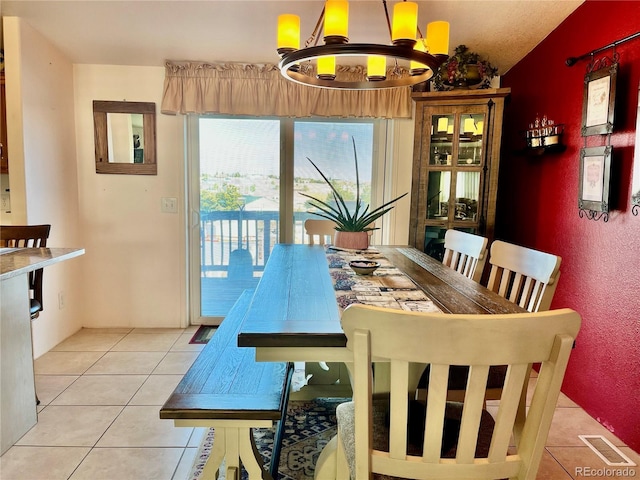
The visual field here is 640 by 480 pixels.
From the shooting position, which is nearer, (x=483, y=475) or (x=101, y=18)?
(x=483, y=475)

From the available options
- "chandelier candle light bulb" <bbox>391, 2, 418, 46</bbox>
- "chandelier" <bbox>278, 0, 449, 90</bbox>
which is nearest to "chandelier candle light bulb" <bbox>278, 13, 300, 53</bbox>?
"chandelier" <bbox>278, 0, 449, 90</bbox>

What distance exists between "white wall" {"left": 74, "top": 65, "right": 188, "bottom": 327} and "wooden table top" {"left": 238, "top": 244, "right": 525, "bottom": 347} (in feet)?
5.03

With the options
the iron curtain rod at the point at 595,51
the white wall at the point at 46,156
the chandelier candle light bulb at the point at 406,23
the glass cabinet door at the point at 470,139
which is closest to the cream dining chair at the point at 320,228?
the glass cabinet door at the point at 470,139

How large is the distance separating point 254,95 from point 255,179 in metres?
0.66

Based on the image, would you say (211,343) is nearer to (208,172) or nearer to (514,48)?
(208,172)

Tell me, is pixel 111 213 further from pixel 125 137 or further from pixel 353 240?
pixel 353 240

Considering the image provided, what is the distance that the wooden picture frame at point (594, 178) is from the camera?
2098 millimetres

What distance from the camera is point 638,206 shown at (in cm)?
196

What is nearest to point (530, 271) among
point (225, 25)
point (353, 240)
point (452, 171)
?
point (353, 240)

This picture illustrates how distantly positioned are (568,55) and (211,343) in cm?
255

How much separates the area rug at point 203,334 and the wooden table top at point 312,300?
4.39 feet

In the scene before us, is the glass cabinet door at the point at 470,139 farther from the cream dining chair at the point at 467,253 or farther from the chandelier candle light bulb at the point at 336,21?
the chandelier candle light bulb at the point at 336,21

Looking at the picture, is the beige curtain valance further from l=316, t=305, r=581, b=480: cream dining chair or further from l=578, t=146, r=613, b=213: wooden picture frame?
l=316, t=305, r=581, b=480: cream dining chair

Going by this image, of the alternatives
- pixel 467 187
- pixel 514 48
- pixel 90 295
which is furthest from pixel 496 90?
pixel 90 295
